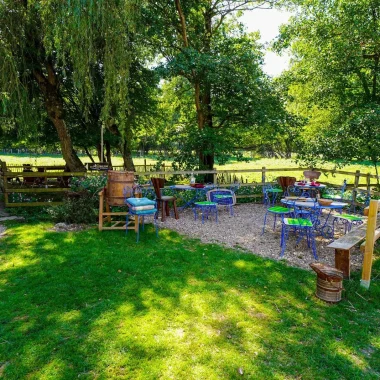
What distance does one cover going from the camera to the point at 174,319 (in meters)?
2.74

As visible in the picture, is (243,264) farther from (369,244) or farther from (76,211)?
(76,211)

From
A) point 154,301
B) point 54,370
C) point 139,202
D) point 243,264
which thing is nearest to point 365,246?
point 243,264

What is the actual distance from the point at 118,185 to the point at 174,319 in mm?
3253

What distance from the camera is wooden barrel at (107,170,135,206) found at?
5418mm

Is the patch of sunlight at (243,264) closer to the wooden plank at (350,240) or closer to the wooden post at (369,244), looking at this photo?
the wooden plank at (350,240)

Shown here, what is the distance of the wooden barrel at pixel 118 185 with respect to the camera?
17.8 feet

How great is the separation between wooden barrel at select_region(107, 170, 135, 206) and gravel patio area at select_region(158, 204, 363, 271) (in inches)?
44.1

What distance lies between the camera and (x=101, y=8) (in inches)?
231

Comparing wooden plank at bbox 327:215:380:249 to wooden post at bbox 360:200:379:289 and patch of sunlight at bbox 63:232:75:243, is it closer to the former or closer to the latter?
wooden post at bbox 360:200:379:289

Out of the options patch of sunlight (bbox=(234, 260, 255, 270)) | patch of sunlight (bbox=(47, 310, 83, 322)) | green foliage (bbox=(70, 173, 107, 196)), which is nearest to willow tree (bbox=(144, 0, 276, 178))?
green foliage (bbox=(70, 173, 107, 196))

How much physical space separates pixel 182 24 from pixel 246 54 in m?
2.24

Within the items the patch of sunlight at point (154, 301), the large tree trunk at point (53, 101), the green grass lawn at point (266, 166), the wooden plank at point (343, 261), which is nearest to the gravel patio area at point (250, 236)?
the wooden plank at point (343, 261)

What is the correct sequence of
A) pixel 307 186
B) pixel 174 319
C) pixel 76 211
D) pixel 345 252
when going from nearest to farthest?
1. pixel 174 319
2. pixel 345 252
3. pixel 76 211
4. pixel 307 186

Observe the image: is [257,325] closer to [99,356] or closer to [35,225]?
[99,356]
